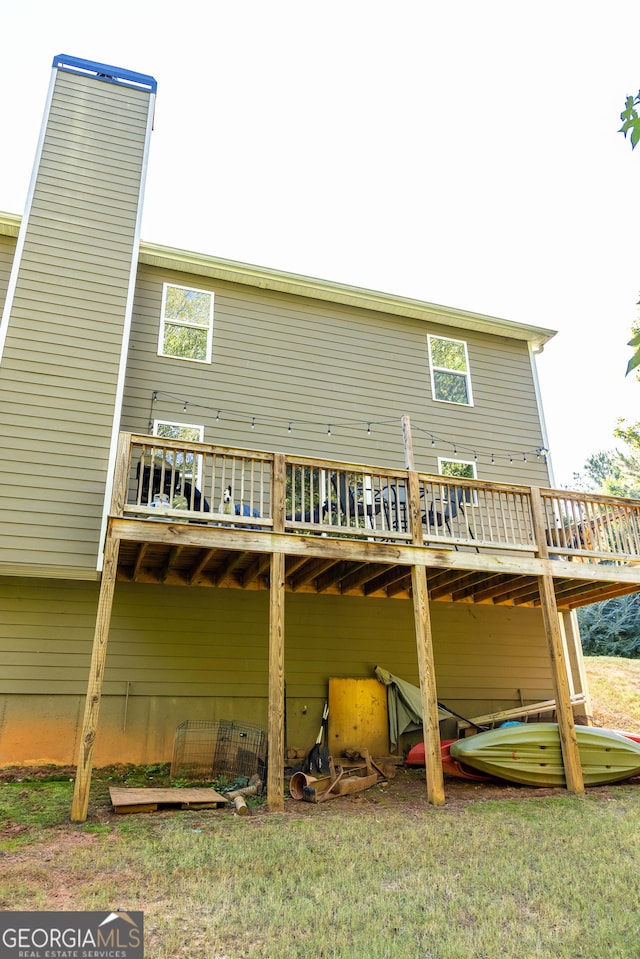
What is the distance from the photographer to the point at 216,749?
8.98 m

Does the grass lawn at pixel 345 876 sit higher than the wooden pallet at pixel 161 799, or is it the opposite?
the wooden pallet at pixel 161 799

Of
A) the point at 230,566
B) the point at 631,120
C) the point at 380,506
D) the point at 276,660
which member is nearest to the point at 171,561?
the point at 230,566

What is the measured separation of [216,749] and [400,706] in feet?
9.70

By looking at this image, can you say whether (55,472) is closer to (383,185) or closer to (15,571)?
(15,571)

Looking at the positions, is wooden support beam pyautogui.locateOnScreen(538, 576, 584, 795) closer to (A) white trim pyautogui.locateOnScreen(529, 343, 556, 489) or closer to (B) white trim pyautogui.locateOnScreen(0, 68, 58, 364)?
(A) white trim pyautogui.locateOnScreen(529, 343, 556, 489)

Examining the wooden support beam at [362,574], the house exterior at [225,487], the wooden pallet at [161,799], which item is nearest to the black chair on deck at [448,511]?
the house exterior at [225,487]

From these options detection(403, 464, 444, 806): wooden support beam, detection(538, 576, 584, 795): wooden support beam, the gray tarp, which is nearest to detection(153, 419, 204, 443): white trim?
detection(403, 464, 444, 806): wooden support beam

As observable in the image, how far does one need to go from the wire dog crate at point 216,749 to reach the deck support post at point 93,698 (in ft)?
8.11

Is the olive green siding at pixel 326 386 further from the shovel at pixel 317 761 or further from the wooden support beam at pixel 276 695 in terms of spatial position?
the shovel at pixel 317 761

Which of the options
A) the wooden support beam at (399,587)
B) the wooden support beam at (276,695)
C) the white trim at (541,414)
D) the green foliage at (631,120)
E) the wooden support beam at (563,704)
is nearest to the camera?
the green foliage at (631,120)

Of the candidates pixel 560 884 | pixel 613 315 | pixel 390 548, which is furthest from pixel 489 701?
pixel 613 315

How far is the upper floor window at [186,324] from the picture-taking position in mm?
10672

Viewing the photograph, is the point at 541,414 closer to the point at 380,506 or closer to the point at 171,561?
the point at 380,506

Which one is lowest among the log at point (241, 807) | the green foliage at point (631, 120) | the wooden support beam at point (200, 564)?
the log at point (241, 807)
